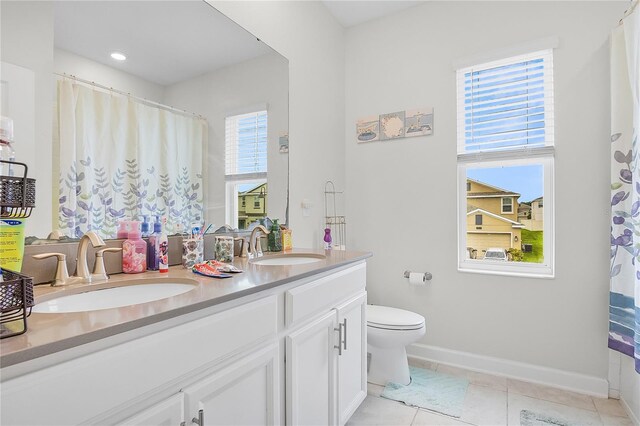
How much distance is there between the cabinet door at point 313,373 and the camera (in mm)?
1212

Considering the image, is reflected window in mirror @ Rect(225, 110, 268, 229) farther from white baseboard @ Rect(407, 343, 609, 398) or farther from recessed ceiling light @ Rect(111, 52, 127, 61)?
white baseboard @ Rect(407, 343, 609, 398)

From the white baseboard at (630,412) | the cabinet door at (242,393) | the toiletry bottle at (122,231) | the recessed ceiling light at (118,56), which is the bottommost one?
the white baseboard at (630,412)

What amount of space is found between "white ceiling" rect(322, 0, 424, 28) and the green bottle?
Answer: 1.84m

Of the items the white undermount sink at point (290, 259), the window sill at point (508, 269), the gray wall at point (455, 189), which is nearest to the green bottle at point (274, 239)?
the white undermount sink at point (290, 259)

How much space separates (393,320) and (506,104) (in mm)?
1681

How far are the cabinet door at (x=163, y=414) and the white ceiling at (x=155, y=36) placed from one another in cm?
114

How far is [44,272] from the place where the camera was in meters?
1.02

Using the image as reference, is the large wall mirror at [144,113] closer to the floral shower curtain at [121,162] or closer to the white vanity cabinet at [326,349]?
the floral shower curtain at [121,162]

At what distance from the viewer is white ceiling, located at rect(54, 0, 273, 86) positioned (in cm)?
115

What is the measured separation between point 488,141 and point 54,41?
2.45 m

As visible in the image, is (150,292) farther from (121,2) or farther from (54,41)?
(121,2)

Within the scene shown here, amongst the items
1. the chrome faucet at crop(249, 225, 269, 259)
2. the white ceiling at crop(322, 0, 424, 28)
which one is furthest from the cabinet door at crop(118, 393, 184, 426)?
the white ceiling at crop(322, 0, 424, 28)

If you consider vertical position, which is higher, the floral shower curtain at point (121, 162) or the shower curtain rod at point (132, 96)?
the shower curtain rod at point (132, 96)

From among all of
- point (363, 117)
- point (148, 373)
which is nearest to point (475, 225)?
point (363, 117)
